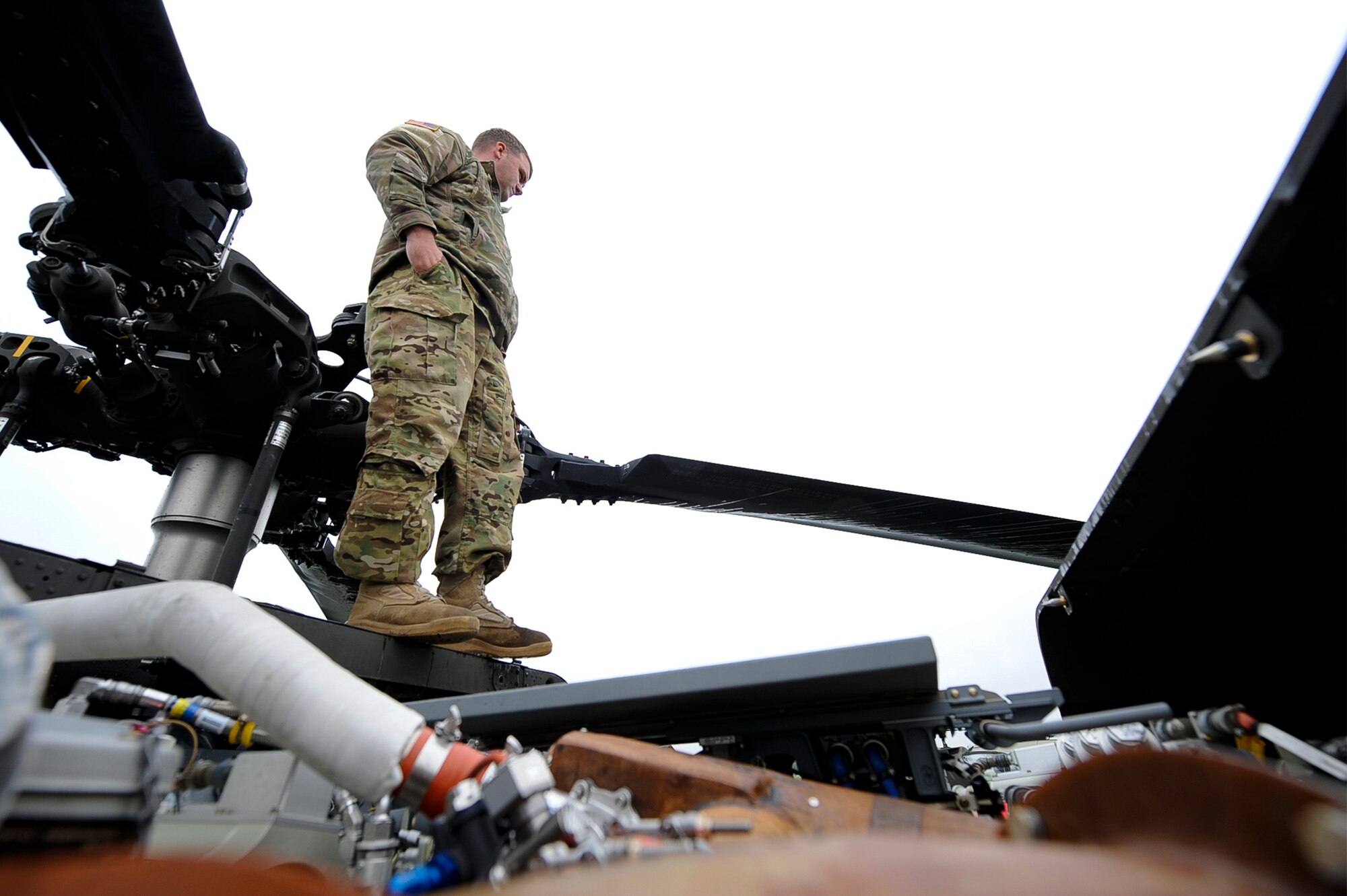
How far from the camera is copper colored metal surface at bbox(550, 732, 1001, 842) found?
880mm

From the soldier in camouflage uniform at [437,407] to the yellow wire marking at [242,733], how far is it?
2.58 ft

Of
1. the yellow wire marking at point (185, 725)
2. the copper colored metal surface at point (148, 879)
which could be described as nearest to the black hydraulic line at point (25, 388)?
the yellow wire marking at point (185, 725)

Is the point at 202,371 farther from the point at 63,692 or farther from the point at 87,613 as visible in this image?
the point at 87,613

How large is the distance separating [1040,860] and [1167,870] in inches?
5.0

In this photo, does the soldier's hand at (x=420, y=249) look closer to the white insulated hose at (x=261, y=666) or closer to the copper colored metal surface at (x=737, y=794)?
the white insulated hose at (x=261, y=666)

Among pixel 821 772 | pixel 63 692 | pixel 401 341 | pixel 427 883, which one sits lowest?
pixel 63 692

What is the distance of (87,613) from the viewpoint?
972mm

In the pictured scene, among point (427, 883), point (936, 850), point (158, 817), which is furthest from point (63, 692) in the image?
point (936, 850)

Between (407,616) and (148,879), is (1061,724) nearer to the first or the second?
(148,879)

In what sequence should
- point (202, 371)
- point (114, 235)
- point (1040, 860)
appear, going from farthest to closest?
point (202, 371) < point (114, 235) < point (1040, 860)

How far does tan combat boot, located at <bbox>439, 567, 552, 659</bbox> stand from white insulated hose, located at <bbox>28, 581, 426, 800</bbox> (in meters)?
1.29

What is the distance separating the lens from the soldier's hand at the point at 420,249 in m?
2.52

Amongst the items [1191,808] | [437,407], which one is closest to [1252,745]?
[1191,808]

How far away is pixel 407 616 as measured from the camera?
2.09m
